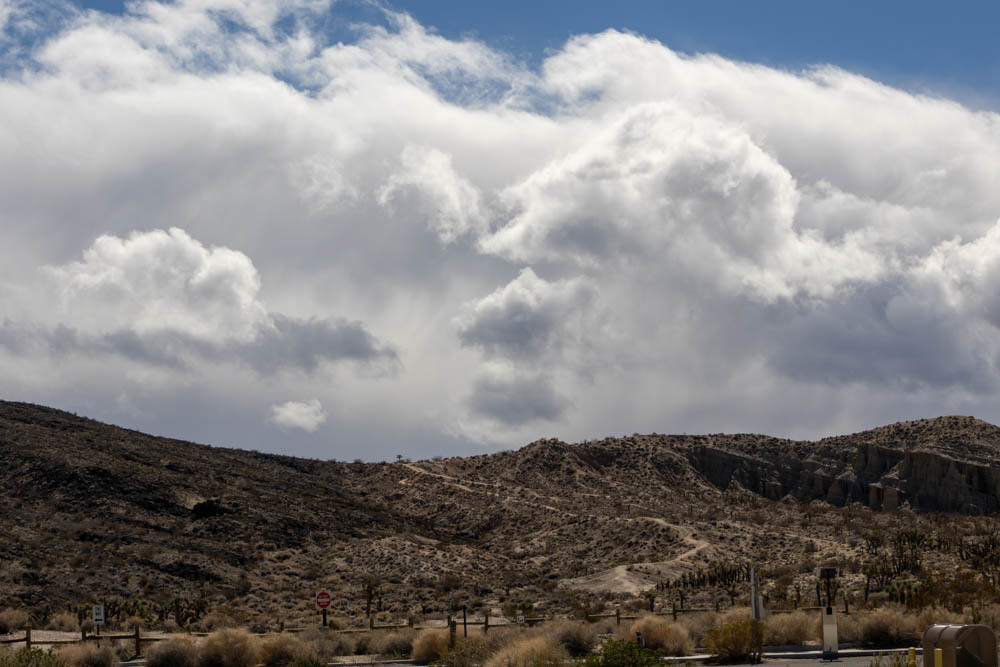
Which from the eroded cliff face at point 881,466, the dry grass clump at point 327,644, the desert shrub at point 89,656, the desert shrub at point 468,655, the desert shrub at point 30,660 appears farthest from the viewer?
the eroded cliff face at point 881,466

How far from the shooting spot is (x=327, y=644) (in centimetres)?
3903

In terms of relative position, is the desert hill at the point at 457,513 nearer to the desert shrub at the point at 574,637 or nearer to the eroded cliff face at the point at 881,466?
the eroded cliff face at the point at 881,466

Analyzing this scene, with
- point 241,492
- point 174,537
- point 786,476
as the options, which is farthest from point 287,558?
point 786,476

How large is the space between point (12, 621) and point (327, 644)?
20.9 meters

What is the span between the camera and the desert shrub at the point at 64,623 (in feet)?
171

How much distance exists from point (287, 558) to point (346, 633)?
3502cm

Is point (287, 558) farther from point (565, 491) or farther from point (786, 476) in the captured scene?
point (786, 476)

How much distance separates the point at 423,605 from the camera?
6038 centimetres

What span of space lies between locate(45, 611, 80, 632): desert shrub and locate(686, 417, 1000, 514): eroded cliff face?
68.9 m

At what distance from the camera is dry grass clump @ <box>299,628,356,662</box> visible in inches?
1496

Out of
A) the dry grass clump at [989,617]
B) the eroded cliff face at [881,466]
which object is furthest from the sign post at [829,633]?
the eroded cliff face at [881,466]

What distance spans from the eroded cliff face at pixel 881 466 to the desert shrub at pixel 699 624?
61749mm

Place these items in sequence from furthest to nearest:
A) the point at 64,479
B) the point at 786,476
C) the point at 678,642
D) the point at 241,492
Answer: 1. the point at 786,476
2. the point at 241,492
3. the point at 64,479
4. the point at 678,642

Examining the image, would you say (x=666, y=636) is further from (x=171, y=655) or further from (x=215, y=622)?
(x=215, y=622)
